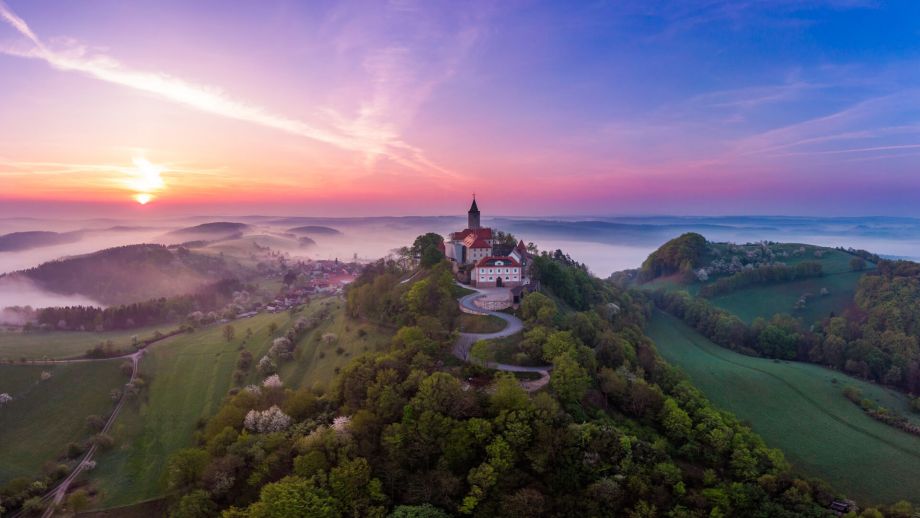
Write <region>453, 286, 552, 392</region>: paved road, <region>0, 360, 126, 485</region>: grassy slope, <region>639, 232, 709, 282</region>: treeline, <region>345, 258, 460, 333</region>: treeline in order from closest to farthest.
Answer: <region>453, 286, 552, 392</region>: paved road → <region>0, 360, 126, 485</region>: grassy slope → <region>345, 258, 460, 333</region>: treeline → <region>639, 232, 709, 282</region>: treeline

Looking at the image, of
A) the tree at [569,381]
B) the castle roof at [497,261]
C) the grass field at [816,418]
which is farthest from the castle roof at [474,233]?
the grass field at [816,418]

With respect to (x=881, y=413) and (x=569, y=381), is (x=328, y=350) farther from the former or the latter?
(x=881, y=413)

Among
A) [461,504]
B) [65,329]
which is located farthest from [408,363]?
[65,329]

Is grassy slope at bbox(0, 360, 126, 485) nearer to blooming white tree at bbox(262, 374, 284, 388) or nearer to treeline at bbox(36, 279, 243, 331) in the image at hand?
blooming white tree at bbox(262, 374, 284, 388)

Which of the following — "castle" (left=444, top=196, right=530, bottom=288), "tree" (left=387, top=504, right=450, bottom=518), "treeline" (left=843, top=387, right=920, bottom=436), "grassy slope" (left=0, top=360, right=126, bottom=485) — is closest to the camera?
"tree" (left=387, top=504, right=450, bottom=518)

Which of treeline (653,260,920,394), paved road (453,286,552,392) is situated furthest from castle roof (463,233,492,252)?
treeline (653,260,920,394)

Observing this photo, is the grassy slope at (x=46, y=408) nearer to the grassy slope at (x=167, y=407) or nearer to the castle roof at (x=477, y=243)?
the grassy slope at (x=167, y=407)

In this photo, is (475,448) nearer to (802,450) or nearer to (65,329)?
(802,450)
